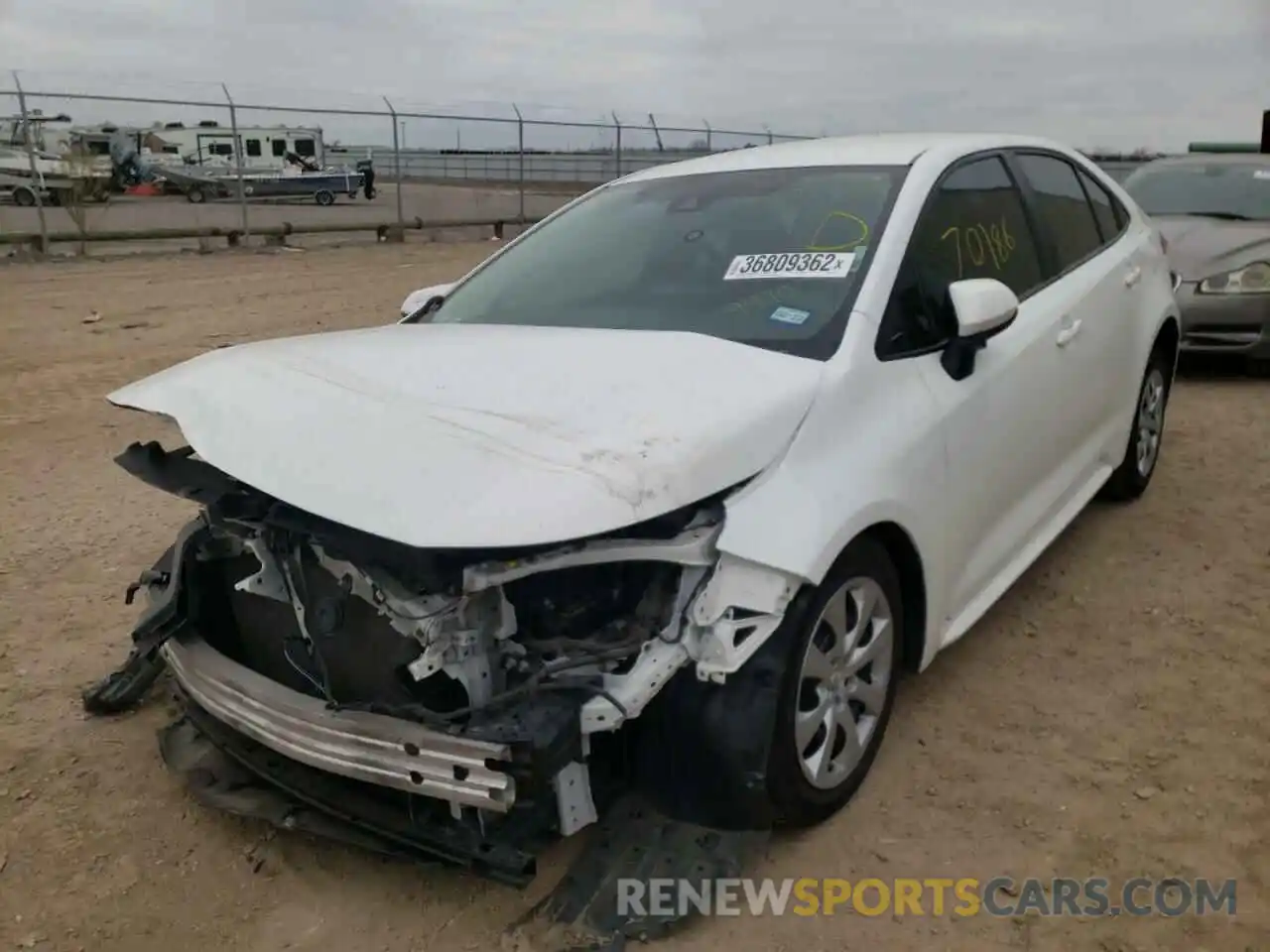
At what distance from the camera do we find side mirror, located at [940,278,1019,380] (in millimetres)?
2992

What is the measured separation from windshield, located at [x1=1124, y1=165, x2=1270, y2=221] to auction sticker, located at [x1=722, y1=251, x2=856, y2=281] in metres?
6.42

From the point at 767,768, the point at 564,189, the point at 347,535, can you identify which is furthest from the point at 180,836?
the point at 564,189

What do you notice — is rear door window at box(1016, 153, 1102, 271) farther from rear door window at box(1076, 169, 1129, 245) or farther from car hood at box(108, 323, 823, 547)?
car hood at box(108, 323, 823, 547)

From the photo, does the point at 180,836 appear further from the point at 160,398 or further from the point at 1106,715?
the point at 1106,715

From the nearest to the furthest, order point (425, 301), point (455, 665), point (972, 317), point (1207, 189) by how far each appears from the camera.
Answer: point (455, 665), point (972, 317), point (425, 301), point (1207, 189)

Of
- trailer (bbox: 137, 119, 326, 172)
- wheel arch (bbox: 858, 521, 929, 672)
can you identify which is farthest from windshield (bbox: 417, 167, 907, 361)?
trailer (bbox: 137, 119, 326, 172)

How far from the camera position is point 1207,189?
852 cm

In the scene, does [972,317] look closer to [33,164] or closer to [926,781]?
[926,781]

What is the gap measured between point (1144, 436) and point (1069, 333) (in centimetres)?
144

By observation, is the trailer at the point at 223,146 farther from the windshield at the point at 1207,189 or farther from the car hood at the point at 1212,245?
the car hood at the point at 1212,245

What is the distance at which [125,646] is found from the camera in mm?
3793

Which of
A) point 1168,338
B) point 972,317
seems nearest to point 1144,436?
point 1168,338

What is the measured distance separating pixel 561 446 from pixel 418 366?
706 millimetres

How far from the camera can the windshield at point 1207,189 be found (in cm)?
827
